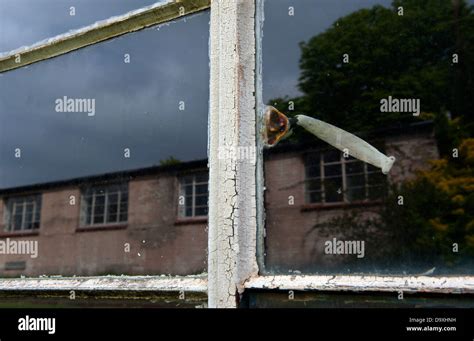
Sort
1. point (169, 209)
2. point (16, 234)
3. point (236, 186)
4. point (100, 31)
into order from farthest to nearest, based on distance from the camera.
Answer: point (16, 234), point (100, 31), point (169, 209), point (236, 186)

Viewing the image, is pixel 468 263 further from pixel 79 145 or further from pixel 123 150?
pixel 79 145

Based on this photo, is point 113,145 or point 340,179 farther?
point 113,145

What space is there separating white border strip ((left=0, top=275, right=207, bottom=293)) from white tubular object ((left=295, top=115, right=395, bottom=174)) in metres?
0.41

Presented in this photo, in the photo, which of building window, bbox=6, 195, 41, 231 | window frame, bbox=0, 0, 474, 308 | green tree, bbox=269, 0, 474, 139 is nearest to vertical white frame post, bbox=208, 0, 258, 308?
window frame, bbox=0, 0, 474, 308

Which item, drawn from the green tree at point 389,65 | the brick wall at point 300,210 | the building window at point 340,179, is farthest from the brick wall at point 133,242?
the green tree at point 389,65

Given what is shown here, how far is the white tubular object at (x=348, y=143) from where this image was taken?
1.12m

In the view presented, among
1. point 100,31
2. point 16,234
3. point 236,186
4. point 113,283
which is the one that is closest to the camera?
point 236,186

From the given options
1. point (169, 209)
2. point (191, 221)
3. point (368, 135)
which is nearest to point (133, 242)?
point (169, 209)

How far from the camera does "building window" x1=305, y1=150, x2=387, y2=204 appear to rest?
3.64 ft

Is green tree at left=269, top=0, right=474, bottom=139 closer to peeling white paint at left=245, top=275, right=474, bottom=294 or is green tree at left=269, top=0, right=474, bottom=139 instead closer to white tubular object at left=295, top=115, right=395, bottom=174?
white tubular object at left=295, top=115, right=395, bottom=174

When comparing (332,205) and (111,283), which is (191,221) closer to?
(111,283)

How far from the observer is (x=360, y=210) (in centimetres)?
112

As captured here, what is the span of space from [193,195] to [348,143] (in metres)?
0.41

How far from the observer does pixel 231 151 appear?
1149mm
